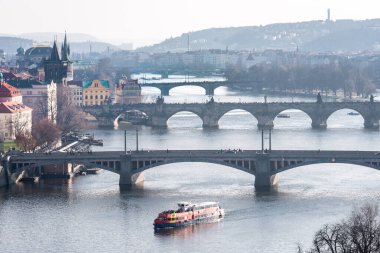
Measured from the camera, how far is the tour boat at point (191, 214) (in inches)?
1909

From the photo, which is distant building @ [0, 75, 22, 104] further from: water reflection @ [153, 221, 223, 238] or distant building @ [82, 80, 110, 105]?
water reflection @ [153, 221, 223, 238]

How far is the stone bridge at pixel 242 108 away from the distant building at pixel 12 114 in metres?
10.6

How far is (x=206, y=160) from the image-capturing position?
56.4 meters

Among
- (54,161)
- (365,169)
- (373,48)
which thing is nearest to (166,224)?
(54,161)

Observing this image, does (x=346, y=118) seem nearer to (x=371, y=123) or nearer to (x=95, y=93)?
(x=371, y=123)

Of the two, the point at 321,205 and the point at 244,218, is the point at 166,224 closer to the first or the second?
the point at 244,218

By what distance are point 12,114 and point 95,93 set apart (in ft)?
79.3

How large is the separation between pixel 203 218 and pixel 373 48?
148586 millimetres

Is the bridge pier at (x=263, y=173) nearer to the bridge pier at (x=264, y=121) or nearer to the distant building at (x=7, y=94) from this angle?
the distant building at (x=7, y=94)

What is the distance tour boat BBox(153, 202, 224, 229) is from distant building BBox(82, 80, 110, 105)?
4405 cm

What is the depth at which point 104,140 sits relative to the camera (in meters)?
74.7

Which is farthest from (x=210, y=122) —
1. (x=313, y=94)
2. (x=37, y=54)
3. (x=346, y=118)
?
(x=37, y=54)

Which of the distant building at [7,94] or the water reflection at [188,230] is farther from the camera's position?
the distant building at [7,94]

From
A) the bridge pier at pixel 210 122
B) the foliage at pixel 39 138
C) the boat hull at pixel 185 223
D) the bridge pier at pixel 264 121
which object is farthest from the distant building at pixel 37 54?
the boat hull at pixel 185 223
